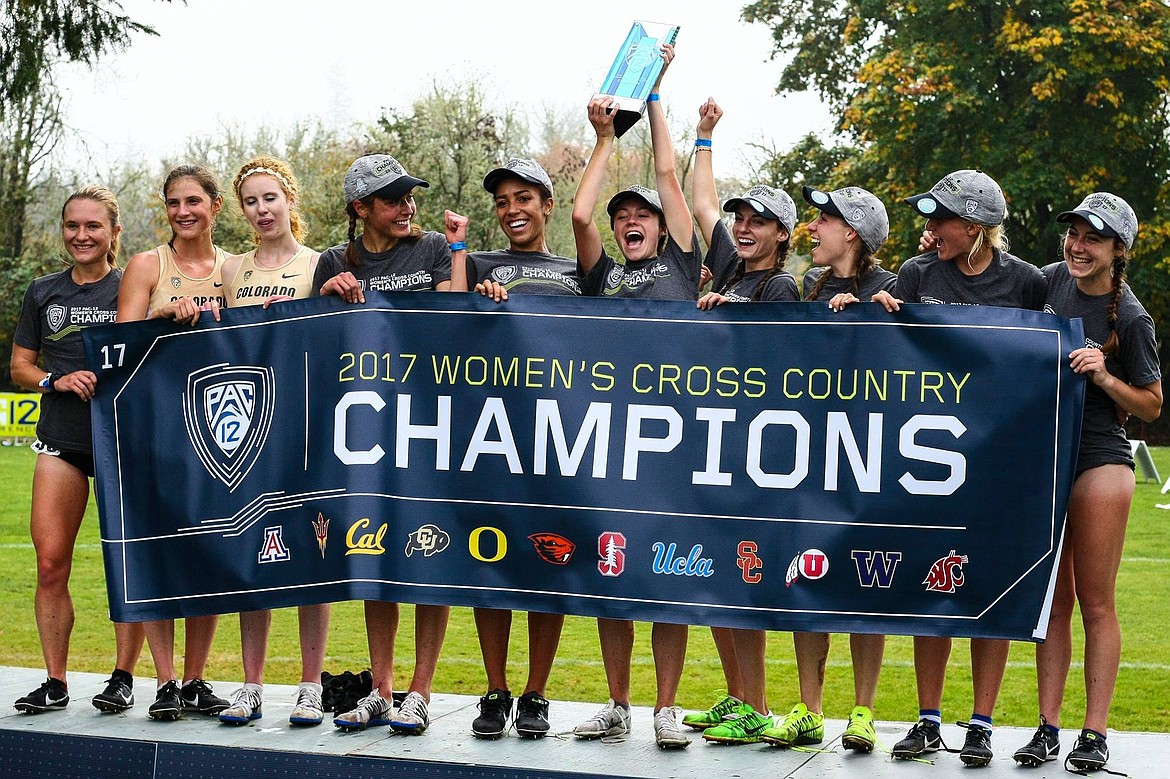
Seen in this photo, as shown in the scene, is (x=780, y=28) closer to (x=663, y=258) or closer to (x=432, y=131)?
(x=432, y=131)

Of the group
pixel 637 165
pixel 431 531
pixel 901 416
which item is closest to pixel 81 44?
pixel 431 531

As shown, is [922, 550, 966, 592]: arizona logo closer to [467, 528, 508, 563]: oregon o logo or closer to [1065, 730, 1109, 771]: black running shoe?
[1065, 730, 1109, 771]: black running shoe

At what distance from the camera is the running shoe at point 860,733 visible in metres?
4.75

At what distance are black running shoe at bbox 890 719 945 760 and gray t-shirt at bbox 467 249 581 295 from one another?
6.83 ft

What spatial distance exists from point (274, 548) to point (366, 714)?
737mm

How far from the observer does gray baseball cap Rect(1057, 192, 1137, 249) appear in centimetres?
456

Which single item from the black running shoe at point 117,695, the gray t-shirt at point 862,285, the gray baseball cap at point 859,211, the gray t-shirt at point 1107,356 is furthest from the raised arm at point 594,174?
the black running shoe at point 117,695

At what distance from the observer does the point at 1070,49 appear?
26.2 meters

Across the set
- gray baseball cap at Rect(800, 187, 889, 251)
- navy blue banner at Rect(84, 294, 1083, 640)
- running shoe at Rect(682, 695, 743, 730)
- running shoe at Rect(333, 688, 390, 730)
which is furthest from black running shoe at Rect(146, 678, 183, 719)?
gray baseball cap at Rect(800, 187, 889, 251)

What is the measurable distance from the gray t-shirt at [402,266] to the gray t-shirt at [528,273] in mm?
136

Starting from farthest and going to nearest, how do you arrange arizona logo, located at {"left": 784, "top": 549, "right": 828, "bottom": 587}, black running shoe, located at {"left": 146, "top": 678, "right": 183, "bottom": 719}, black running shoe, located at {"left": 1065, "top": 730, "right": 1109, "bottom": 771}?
black running shoe, located at {"left": 146, "top": 678, "right": 183, "bottom": 719} < arizona logo, located at {"left": 784, "top": 549, "right": 828, "bottom": 587} < black running shoe, located at {"left": 1065, "top": 730, "right": 1109, "bottom": 771}

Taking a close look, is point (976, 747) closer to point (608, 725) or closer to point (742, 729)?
point (742, 729)

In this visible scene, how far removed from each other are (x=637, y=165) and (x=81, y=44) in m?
32.9

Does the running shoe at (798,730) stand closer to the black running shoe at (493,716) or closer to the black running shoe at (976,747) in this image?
the black running shoe at (976,747)
